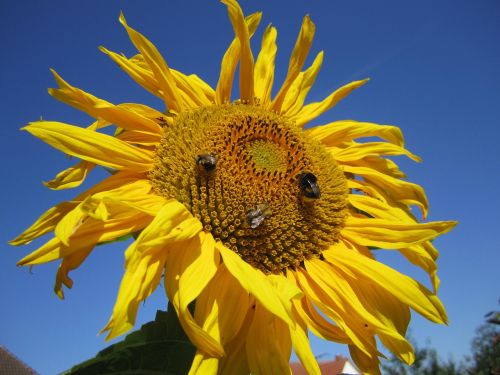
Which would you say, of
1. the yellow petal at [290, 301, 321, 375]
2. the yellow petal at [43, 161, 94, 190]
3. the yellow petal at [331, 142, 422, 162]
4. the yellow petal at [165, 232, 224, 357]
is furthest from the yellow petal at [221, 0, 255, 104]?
the yellow petal at [290, 301, 321, 375]

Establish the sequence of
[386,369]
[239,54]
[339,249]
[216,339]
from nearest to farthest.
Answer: [216,339]
[339,249]
[239,54]
[386,369]

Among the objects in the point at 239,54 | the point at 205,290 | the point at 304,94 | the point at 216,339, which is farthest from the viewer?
the point at 304,94

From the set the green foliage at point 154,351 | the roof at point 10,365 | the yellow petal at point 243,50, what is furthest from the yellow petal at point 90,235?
the roof at point 10,365

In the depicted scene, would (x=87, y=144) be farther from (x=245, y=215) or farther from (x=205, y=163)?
(x=245, y=215)

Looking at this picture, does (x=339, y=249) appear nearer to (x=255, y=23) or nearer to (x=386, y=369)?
(x=255, y=23)

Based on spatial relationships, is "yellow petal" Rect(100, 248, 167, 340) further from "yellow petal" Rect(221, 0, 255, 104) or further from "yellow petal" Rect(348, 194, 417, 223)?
"yellow petal" Rect(221, 0, 255, 104)

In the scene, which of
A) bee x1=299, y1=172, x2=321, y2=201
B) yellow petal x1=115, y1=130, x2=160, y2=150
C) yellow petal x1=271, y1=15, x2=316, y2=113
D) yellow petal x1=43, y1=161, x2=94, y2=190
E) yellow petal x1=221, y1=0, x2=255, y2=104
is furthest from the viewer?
yellow petal x1=271, y1=15, x2=316, y2=113

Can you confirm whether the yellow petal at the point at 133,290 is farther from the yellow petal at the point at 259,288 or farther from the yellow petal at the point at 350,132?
the yellow petal at the point at 350,132

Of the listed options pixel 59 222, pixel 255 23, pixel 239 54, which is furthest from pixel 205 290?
pixel 255 23
